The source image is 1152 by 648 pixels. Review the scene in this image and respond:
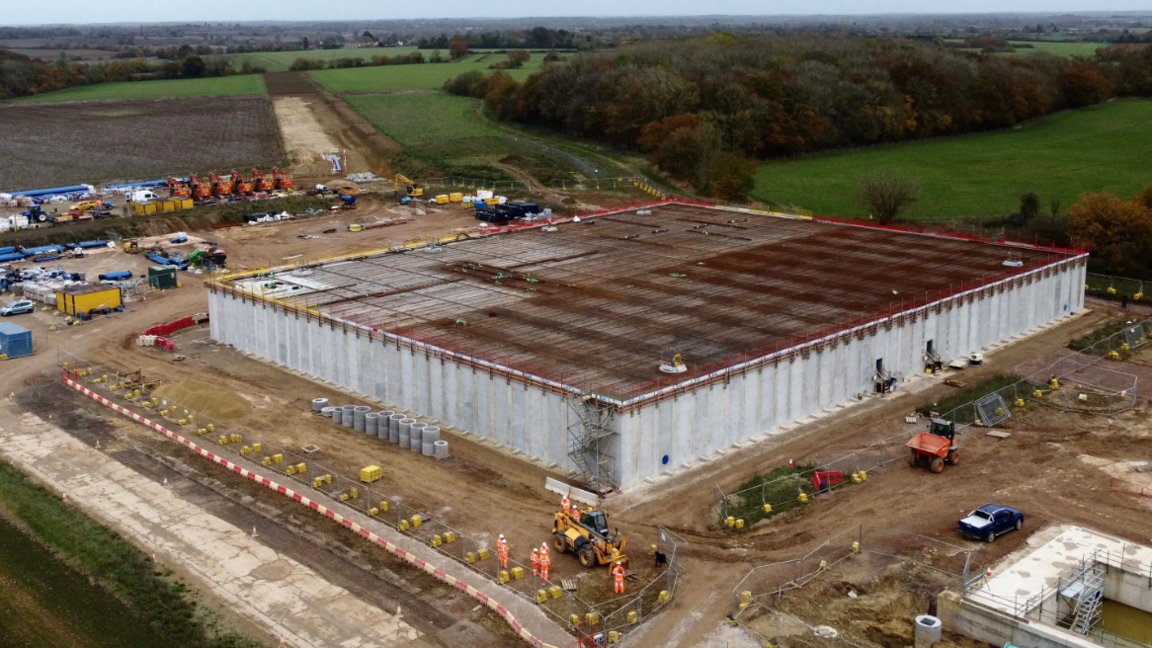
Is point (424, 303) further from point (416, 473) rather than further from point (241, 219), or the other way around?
point (241, 219)

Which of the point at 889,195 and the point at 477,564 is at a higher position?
the point at 889,195

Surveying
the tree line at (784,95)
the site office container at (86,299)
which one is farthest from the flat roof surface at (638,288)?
the tree line at (784,95)

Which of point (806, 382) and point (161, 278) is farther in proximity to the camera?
point (161, 278)

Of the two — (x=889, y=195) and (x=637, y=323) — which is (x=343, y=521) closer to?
(x=637, y=323)

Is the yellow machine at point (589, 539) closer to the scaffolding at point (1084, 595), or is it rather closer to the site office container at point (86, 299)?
the scaffolding at point (1084, 595)

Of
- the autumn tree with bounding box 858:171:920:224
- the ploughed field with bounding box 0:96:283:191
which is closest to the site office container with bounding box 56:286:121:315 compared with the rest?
the autumn tree with bounding box 858:171:920:224

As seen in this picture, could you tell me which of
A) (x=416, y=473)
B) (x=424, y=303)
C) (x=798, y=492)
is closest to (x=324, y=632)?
(x=416, y=473)

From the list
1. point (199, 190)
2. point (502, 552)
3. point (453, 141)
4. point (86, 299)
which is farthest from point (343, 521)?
point (453, 141)

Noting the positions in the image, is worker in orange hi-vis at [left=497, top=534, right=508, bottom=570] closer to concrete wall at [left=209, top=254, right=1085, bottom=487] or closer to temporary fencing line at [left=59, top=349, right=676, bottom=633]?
Result: temporary fencing line at [left=59, top=349, right=676, bottom=633]
